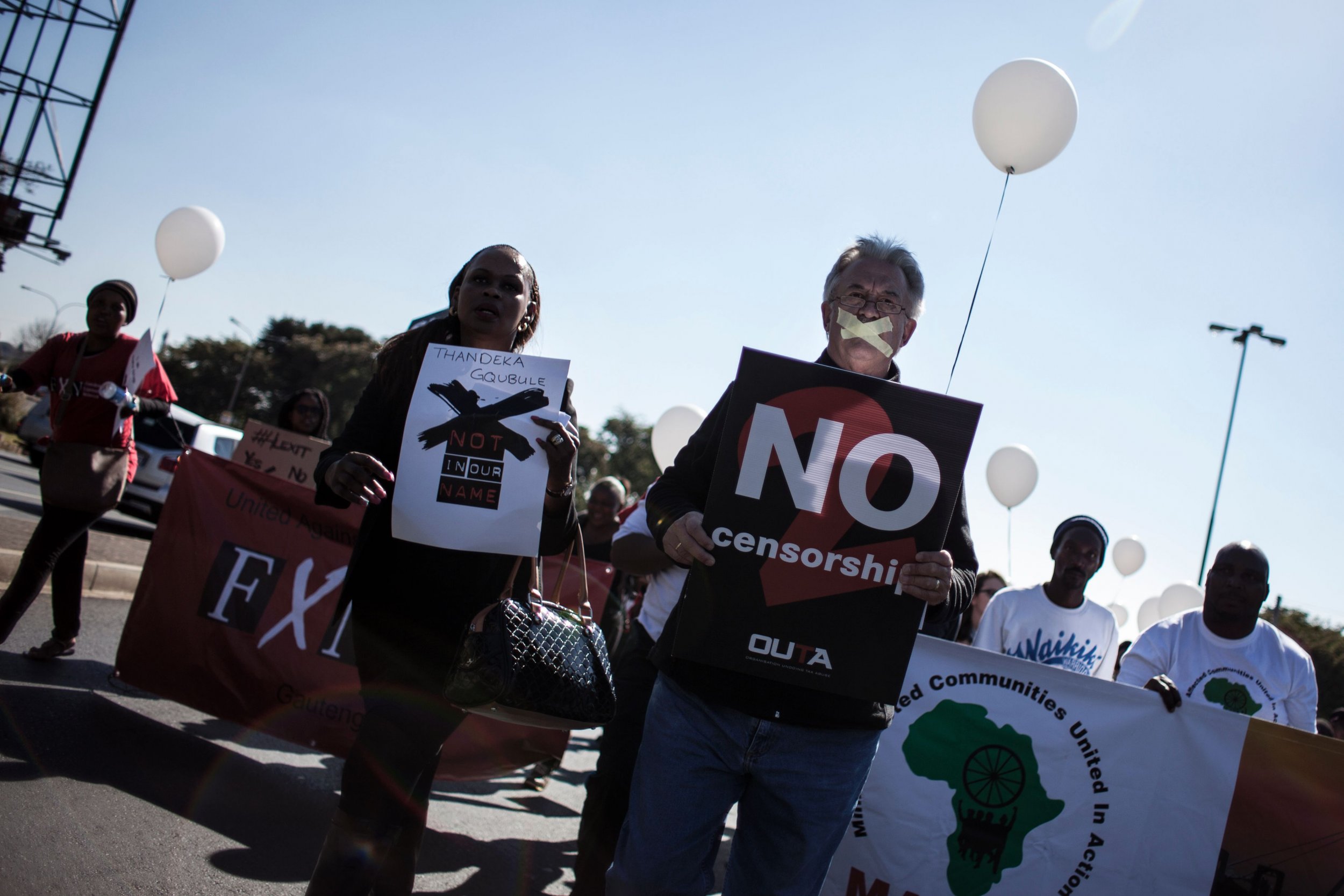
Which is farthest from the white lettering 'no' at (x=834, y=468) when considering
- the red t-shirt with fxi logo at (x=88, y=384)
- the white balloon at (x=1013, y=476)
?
the white balloon at (x=1013, y=476)

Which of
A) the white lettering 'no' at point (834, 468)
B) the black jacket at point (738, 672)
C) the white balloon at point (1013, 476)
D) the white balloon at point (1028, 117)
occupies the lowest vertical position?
the black jacket at point (738, 672)

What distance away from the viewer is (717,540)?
75.2 inches

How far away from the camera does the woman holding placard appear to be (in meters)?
2.01

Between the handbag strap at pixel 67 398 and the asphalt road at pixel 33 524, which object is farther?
the asphalt road at pixel 33 524

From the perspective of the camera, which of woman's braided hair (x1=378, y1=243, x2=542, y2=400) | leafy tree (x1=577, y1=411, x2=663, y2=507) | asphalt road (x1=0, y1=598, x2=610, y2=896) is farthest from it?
leafy tree (x1=577, y1=411, x2=663, y2=507)

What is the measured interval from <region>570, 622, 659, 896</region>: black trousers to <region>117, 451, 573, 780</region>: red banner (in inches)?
60.9

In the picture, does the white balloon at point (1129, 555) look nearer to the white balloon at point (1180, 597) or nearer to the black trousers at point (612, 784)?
the white balloon at point (1180, 597)

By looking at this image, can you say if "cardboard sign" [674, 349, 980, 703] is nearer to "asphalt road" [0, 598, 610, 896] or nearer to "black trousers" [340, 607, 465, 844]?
"black trousers" [340, 607, 465, 844]

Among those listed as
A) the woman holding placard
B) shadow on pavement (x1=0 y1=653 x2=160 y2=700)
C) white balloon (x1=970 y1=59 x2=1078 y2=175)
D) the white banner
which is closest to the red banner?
shadow on pavement (x1=0 y1=653 x2=160 y2=700)

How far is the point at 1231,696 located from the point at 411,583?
3.67 meters

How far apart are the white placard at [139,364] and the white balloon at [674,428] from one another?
5397 mm

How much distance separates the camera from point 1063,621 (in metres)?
4.63

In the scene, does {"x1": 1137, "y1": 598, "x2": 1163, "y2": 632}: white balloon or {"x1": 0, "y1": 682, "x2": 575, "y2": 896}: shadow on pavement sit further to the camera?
{"x1": 1137, "y1": 598, "x2": 1163, "y2": 632}: white balloon

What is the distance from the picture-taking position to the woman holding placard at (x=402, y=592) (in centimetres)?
201
